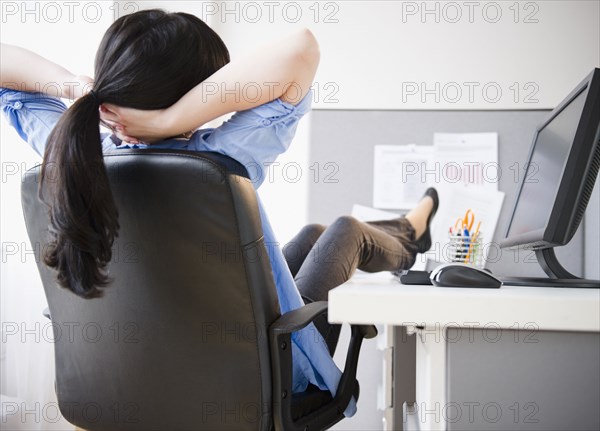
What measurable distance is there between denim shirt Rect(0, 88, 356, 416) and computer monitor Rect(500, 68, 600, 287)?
0.35 m

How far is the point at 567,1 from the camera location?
246 centimetres

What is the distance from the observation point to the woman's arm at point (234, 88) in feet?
2.78

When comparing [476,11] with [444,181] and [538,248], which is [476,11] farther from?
[538,248]

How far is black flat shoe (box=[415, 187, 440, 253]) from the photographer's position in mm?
1965

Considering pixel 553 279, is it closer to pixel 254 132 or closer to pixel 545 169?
pixel 545 169

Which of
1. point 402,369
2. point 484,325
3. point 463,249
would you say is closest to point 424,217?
point 463,249

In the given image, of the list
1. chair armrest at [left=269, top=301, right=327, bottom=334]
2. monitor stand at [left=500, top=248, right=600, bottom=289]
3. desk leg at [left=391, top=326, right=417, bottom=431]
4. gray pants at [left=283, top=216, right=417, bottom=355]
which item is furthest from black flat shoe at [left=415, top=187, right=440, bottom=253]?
chair armrest at [left=269, top=301, right=327, bottom=334]

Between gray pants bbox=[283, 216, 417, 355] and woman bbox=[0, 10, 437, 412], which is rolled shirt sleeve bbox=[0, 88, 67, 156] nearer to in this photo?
woman bbox=[0, 10, 437, 412]

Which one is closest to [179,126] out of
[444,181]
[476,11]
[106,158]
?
[106,158]

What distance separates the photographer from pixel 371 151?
2344mm

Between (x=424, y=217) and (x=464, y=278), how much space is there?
140cm

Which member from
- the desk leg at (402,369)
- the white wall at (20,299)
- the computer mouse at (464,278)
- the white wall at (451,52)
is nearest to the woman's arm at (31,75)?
the computer mouse at (464,278)

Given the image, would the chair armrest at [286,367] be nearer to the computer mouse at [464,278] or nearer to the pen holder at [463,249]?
the computer mouse at [464,278]

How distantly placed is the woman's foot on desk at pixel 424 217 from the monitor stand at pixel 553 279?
0.87 metres
